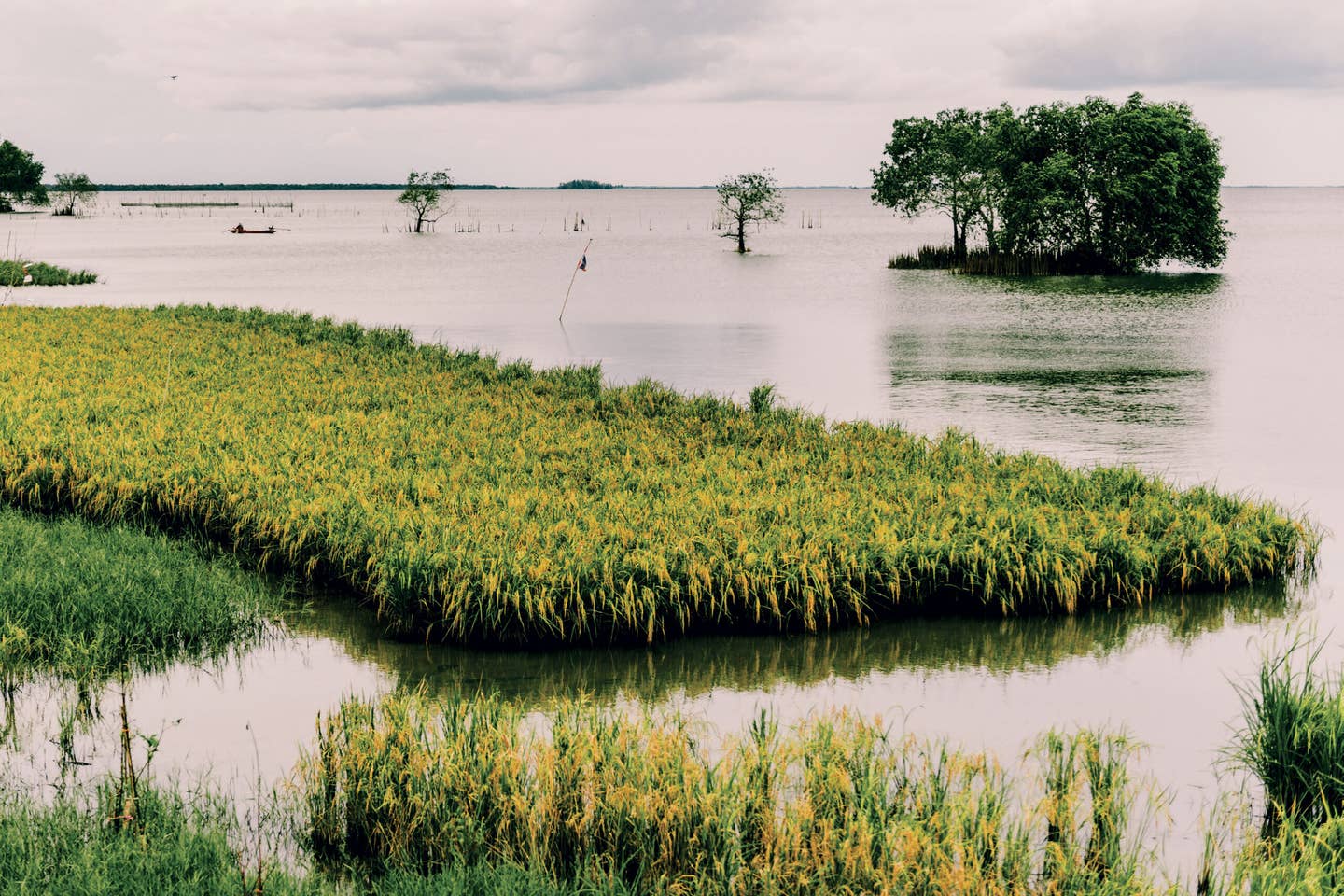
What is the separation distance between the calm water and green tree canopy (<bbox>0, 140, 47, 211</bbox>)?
73896 millimetres

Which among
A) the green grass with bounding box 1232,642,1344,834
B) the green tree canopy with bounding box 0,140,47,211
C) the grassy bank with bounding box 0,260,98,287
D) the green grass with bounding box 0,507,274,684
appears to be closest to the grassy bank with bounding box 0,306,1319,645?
the green grass with bounding box 0,507,274,684

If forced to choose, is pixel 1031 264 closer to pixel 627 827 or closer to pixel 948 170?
pixel 948 170

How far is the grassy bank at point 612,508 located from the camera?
8703 millimetres

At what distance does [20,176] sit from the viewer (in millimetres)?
125688

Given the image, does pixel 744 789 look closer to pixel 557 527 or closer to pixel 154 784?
pixel 154 784

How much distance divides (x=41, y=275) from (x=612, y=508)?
3618cm

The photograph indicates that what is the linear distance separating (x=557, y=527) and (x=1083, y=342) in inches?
871

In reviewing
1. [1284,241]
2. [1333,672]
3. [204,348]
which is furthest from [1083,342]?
[1284,241]

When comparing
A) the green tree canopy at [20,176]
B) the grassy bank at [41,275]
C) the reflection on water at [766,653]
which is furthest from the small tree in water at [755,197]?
the green tree canopy at [20,176]

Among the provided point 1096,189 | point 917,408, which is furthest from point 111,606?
point 1096,189

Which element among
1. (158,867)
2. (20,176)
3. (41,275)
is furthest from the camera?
(20,176)

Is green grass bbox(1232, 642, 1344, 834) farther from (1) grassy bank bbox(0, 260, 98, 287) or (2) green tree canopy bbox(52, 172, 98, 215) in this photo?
(2) green tree canopy bbox(52, 172, 98, 215)

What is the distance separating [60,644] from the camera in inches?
307

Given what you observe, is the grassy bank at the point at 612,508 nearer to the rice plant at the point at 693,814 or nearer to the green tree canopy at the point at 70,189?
the rice plant at the point at 693,814
